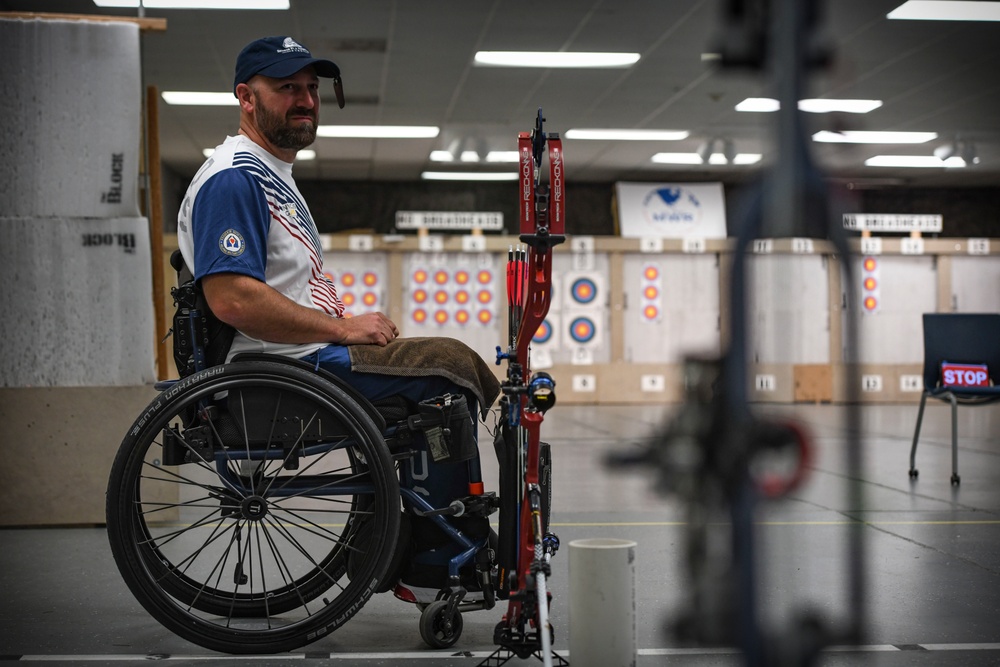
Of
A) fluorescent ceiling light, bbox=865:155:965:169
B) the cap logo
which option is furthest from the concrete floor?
fluorescent ceiling light, bbox=865:155:965:169

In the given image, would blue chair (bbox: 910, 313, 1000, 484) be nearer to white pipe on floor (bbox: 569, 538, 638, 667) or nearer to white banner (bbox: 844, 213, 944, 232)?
white pipe on floor (bbox: 569, 538, 638, 667)

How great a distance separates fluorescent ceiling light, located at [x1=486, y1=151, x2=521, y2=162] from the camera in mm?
11141

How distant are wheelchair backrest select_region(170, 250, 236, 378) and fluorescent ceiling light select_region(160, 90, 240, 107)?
6940 mm

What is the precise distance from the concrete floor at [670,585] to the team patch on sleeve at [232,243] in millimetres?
748

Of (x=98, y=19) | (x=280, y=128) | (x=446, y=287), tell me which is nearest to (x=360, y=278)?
(x=446, y=287)

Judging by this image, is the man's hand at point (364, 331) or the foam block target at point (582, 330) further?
the foam block target at point (582, 330)

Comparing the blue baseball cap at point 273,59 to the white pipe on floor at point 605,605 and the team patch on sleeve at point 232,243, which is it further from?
the white pipe on floor at point 605,605

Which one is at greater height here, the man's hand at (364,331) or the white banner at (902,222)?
the white banner at (902,222)

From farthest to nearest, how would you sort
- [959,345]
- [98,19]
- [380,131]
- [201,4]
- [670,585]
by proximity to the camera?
1. [380,131]
2. [201,4]
3. [959,345]
4. [98,19]
5. [670,585]

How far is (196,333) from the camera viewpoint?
1.85 meters

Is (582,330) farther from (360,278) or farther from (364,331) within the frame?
(364,331)

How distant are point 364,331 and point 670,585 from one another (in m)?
1.07

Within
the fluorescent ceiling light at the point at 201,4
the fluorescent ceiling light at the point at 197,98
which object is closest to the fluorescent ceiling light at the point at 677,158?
the fluorescent ceiling light at the point at 197,98

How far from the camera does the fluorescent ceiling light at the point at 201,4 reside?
6.13 metres
